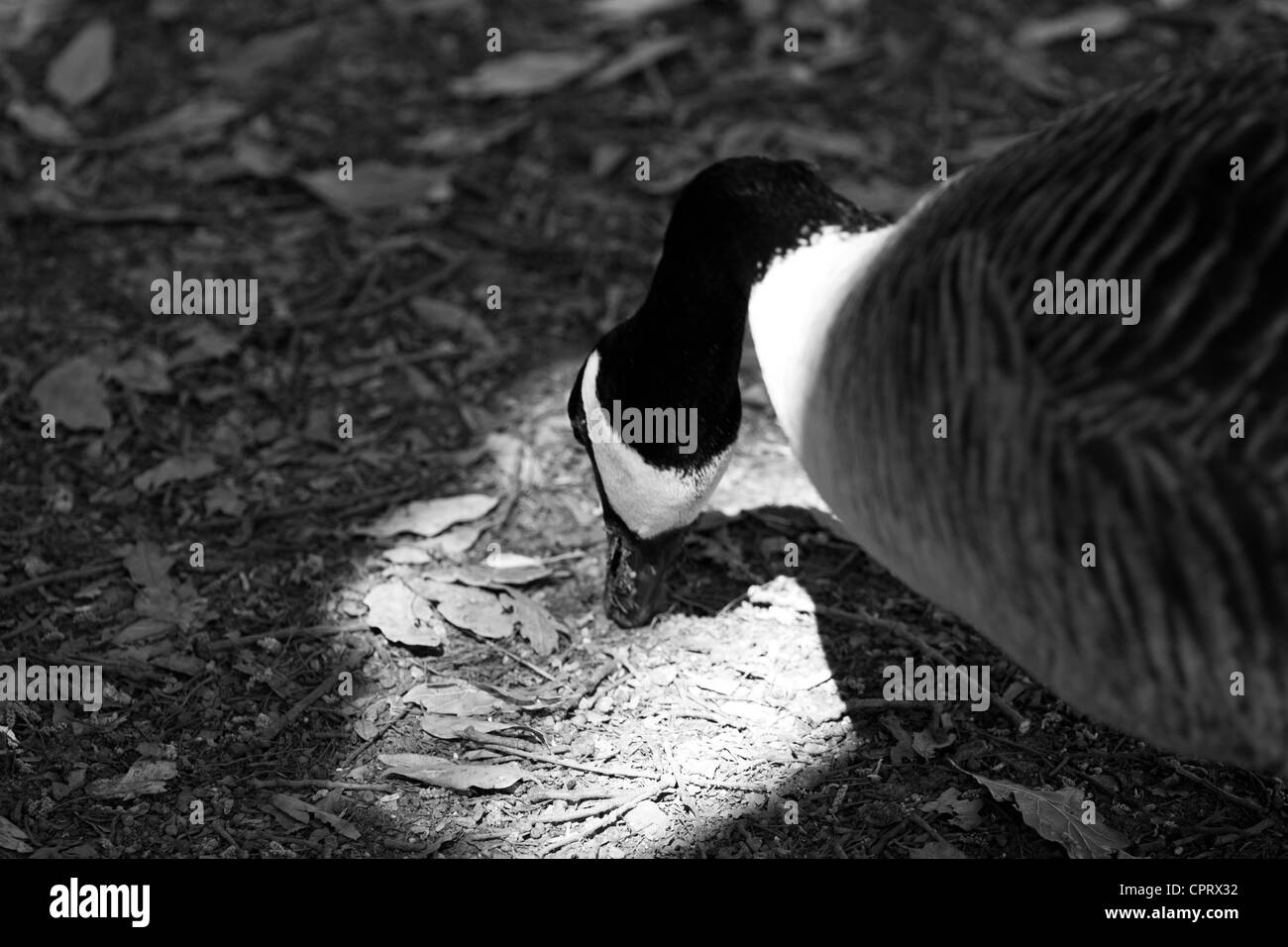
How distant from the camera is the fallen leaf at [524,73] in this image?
6898 mm

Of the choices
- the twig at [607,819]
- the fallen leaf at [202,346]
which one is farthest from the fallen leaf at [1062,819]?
the fallen leaf at [202,346]

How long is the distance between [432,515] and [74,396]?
4.59 feet

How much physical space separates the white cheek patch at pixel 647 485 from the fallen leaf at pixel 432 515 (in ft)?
2.12

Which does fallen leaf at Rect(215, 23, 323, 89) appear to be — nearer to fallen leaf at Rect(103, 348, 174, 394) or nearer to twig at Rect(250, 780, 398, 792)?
fallen leaf at Rect(103, 348, 174, 394)

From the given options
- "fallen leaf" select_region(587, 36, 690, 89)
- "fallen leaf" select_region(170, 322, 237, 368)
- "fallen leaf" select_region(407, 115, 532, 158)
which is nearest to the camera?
"fallen leaf" select_region(170, 322, 237, 368)

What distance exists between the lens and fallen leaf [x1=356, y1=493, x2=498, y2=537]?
190 inches

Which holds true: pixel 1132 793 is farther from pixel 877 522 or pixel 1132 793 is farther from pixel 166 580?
pixel 166 580

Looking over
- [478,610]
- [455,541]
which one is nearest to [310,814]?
[478,610]

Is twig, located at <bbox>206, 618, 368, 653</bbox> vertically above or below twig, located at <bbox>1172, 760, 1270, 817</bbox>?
above

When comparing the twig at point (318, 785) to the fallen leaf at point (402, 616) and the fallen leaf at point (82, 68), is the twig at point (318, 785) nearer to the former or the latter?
the fallen leaf at point (402, 616)

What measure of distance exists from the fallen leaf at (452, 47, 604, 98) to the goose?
11.3 feet

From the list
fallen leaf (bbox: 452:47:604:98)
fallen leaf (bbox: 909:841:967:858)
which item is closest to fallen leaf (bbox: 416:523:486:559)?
fallen leaf (bbox: 909:841:967:858)

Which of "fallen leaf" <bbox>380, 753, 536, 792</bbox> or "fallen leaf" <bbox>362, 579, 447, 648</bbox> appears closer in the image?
"fallen leaf" <bbox>380, 753, 536, 792</bbox>

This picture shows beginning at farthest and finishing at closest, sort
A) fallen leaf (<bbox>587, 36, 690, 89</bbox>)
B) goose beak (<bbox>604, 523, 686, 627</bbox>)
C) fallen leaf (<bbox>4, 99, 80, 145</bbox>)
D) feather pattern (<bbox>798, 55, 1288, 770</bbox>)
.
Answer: fallen leaf (<bbox>587, 36, 690, 89</bbox>) → fallen leaf (<bbox>4, 99, 80, 145</bbox>) → goose beak (<bbox>604, 523, 686, 627</bbox>) → feather pattern (<bbox>798, 55, 1288, 770</bbox>)
